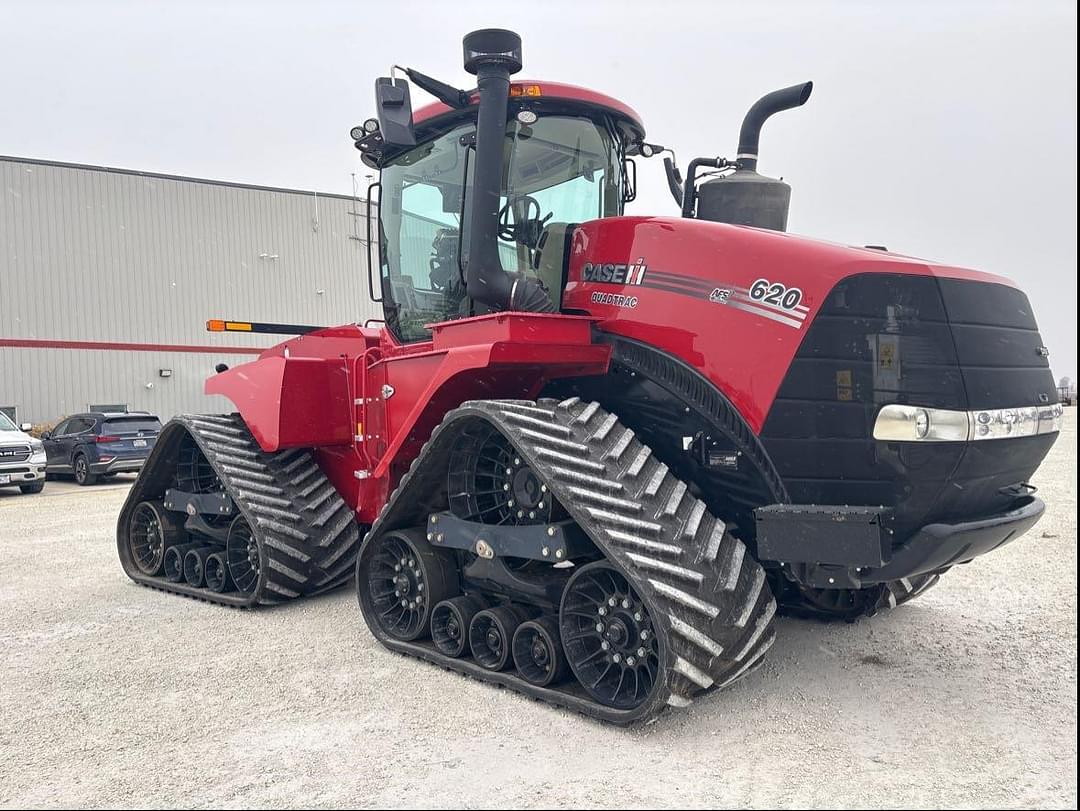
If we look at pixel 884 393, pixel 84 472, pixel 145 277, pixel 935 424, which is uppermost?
pixel 884 393

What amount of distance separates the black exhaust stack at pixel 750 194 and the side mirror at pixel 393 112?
5.42ft

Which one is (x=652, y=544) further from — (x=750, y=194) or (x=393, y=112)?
(x=393, y=112)

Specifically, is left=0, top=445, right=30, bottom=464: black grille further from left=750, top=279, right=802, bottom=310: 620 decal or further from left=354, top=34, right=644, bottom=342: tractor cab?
left=750, top=279, right=802, bottom=310: 620 decal

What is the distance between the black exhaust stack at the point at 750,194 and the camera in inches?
198

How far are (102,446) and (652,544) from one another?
1574 centimetres

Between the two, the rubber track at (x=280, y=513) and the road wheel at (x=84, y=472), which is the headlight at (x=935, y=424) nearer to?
the rubber track at (x=280, y=513)

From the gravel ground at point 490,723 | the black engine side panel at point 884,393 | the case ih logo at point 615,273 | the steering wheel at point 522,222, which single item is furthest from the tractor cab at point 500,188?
the gravel ground at point 490,723

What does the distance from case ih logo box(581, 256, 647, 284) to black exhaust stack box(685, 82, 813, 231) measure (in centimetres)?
75

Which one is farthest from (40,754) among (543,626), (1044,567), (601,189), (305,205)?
(305,205)

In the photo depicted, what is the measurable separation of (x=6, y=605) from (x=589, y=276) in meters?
4.88

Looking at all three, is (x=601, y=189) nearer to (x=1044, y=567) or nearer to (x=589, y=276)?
(x=589, y=276)

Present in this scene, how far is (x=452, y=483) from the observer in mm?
4914

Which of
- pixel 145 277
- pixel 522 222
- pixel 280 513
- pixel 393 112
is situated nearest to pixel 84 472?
pixel 145 277

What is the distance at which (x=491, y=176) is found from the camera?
4.77 meters
